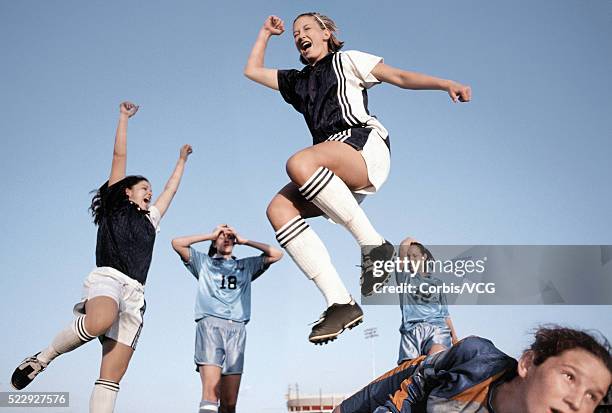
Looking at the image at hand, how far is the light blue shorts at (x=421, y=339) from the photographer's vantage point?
6.33 m

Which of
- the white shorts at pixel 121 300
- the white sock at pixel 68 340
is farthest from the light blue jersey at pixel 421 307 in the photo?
the white sock at pixel 68 340

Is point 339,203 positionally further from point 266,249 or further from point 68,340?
point 266,249

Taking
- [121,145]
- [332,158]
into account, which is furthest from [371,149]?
[121,145]

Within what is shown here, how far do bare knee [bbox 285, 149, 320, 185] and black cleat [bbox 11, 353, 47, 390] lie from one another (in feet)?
7.82

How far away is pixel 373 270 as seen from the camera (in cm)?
335

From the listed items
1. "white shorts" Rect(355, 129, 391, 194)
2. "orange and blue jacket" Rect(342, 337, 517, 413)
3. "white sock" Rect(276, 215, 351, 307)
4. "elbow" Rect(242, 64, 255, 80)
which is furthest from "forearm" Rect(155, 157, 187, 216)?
"orange and blue jacket" Rect(342, 337, 517, 413)

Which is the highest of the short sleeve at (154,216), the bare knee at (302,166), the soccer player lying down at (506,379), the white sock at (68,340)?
the short sleeve at (154,216)

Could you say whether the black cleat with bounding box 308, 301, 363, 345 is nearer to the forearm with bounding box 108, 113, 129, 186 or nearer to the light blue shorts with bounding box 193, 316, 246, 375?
the forearm with bounding box 108, 113, 129, 186

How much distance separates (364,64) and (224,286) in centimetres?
385

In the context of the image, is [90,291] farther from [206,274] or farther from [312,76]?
[206,274]

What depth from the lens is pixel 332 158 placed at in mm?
3340

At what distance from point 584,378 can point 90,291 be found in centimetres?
336

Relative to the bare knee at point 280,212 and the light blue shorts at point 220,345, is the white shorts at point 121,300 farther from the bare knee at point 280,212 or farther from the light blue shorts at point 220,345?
the light blue shorts at point 220,345

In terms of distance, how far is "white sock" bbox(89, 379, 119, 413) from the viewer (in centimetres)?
451
